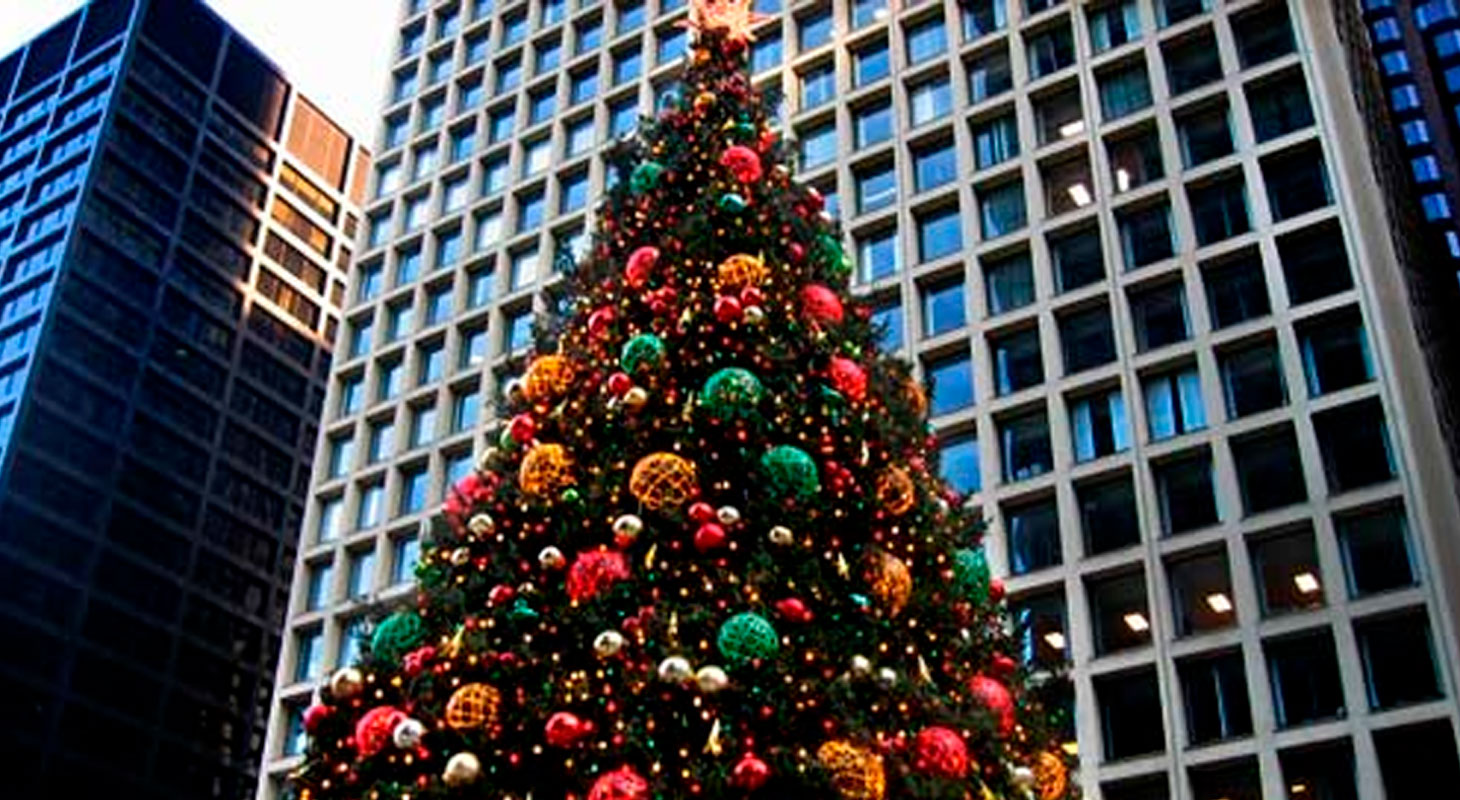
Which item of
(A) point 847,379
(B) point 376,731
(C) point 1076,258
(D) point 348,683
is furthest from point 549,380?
(C) point 1076,258

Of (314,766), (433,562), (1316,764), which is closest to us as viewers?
(314,766)

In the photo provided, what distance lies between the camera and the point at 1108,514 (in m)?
37.4

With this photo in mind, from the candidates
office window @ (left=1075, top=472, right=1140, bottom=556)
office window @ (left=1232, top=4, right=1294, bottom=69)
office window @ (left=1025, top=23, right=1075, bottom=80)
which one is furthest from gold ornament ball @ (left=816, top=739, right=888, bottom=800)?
office window @ (left=1025, top=23, right=1075, bottom=80)

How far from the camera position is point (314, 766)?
44.9 ft

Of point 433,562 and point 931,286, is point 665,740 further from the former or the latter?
point 931,286

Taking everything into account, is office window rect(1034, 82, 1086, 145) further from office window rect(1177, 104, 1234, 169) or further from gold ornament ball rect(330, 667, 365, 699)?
gold ornament ball rect(330, 667, 365, 699)

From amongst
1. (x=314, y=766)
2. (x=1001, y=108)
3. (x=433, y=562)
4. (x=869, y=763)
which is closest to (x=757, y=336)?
(x=433, y=562)

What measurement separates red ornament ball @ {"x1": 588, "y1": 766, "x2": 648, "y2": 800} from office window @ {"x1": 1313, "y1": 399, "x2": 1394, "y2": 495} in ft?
85.8

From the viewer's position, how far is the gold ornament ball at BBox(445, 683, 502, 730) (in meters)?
12.7

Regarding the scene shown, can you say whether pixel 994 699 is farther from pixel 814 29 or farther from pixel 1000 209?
pixel 814 29

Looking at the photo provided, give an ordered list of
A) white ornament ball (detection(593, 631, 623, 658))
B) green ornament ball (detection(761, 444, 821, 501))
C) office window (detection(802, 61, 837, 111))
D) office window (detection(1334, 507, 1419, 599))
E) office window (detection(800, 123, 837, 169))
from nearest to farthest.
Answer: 1. white ornament ball (detection(593, 631, 623, 658))
2. green ornament ball (detection(761, 444, 821, 501))
3. office window (detection(1334, 507, 1419, 599))
4. office window (detection(800, 123, 837, 169))
5. office window (detection(802, 61, 837, 111))

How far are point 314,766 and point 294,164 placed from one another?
8370cm

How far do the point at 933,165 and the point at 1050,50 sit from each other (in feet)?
14.8

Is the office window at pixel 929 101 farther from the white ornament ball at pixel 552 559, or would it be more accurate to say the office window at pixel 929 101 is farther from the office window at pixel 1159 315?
the white ornament ball at pixel 552 559
